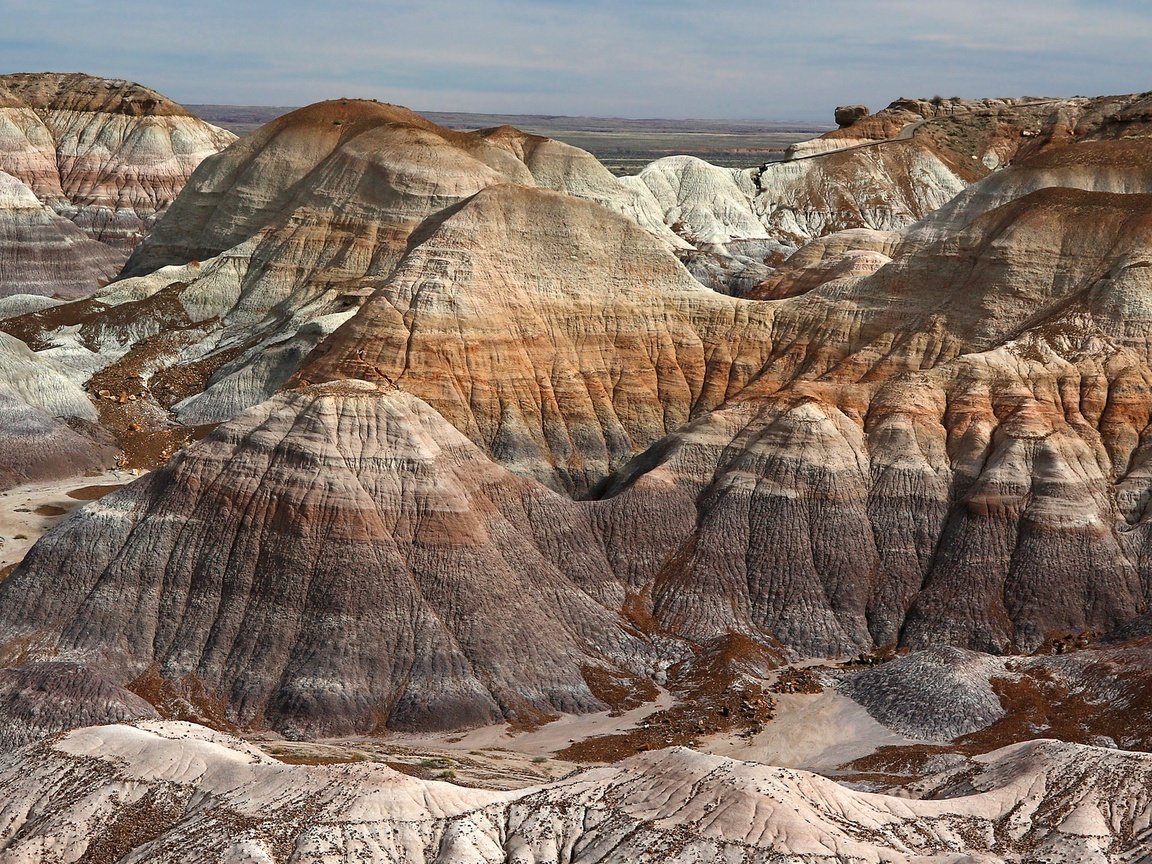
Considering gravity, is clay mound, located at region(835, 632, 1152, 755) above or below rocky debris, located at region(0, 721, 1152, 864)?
below

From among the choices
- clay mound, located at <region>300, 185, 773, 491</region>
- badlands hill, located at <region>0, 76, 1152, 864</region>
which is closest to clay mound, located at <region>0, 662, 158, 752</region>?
badlands hill, located at <region>0, 76, 1152, 864</region>

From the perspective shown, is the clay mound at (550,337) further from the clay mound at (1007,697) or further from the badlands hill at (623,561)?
the clay mound at (1007,697)

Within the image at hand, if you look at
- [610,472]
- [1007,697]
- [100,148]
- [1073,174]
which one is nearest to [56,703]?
[1007,697]

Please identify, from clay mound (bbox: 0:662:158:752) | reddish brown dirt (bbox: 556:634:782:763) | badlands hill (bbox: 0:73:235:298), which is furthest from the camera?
badlands hill (bbox: 0:73:235:298)

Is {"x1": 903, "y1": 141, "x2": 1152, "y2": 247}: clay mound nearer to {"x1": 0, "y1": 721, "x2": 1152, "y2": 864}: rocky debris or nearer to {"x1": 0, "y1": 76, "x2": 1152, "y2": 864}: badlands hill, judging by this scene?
{"x1": 0, "y1": 76, "x2": 1152, "y2": 864}: badlands hill

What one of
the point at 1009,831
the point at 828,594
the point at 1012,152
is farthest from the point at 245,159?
the point at 1009,831

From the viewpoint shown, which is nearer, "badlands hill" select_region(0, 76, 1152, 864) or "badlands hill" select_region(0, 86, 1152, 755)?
"badlands hill" select_region(0, 76, 1152, 864)

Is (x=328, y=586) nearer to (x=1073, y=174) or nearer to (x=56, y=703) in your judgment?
(x=56, y=703)
